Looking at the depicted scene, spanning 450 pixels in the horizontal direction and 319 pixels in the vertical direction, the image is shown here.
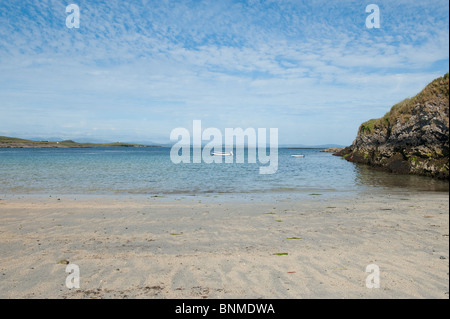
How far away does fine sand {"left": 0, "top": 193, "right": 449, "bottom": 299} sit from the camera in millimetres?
5551

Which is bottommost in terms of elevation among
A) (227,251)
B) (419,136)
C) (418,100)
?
(227,251)

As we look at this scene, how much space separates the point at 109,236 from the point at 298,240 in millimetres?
6126

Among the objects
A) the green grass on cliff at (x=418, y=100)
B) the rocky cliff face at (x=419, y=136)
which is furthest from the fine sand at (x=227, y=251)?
the rocky cliff face at (x=419, y=136)

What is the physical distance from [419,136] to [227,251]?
26464 mm

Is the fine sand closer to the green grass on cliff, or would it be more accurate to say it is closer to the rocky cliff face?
the green grass on cliff

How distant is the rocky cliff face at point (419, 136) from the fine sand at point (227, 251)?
12212mm

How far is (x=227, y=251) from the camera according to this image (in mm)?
7836

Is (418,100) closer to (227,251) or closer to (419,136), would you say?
(419,136)

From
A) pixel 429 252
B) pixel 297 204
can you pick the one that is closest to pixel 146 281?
pixel 429 252

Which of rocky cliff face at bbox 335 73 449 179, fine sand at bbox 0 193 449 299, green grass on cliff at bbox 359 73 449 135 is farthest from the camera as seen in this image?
rocky cliff face at bbox 335 73 449 179

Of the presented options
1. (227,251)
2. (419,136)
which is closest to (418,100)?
(419,136)

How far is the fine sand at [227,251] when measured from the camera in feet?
18.2

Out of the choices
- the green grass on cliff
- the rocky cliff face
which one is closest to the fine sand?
the green grass on cliff

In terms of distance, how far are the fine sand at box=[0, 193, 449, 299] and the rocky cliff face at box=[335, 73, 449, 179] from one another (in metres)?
12.2
